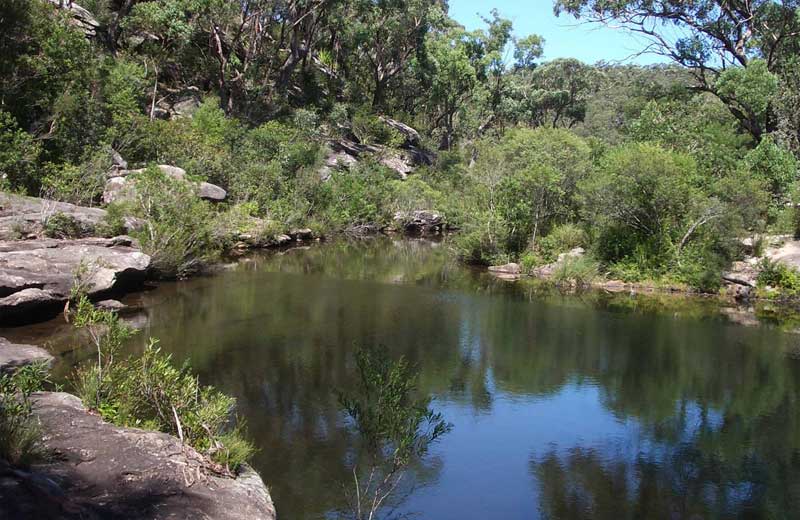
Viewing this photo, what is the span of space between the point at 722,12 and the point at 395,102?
30.6 m

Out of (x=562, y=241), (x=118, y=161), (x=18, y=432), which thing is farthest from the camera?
(x=562, y=241)

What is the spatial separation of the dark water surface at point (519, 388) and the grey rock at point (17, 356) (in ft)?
7.27

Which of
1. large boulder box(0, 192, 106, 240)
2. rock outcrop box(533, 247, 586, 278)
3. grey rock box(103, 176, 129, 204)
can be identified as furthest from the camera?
rock outcrop box(533, 247, 586, 278)

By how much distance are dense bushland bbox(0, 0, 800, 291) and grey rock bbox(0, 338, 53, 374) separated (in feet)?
33.7

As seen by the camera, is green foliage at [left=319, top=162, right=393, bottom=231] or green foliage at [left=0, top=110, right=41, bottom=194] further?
green foliage at [left=319, top=162, right=393, bottom=231]

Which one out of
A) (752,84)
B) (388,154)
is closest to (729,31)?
(752,84)

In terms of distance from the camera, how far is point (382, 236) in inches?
1732

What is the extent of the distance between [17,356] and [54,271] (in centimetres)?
681

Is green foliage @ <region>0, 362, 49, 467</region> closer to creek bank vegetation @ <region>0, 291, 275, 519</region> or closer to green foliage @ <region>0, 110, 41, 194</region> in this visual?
creek bank vegetation @ <region>0, 291, 275, 519</region>

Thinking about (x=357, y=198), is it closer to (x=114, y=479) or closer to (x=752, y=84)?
(x=752, y=84)

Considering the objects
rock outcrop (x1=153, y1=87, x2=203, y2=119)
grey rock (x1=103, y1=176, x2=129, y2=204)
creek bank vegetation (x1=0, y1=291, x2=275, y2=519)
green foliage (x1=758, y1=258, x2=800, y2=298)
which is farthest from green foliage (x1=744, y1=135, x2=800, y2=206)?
rock outcrop (x1=153, y1=87, x2=203, y2=119)

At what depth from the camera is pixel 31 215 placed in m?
21.8

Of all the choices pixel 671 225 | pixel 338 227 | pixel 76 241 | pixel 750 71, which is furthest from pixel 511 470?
pixel 338 227

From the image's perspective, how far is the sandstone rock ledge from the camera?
648 cm
